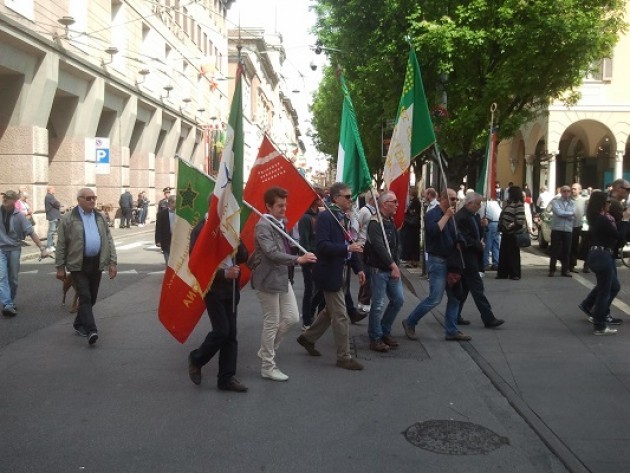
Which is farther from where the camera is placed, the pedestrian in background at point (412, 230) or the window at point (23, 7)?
the window at point (23, 7)

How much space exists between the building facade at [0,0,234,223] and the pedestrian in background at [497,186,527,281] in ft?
45.3

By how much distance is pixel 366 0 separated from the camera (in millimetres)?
18156

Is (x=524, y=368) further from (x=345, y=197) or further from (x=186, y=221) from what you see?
(x=186, y=221)

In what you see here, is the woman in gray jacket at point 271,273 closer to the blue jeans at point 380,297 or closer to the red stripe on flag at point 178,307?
the red stripe on flag at point 178,307

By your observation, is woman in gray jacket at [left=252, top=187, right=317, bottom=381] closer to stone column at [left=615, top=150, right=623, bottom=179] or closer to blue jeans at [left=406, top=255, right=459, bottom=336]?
blue jeans at [left=406, top=255, right=459, bottom=336]

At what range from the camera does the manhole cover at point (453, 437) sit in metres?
5.11

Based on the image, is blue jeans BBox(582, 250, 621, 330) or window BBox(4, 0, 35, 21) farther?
window BBox(4, 0, 35, 21)

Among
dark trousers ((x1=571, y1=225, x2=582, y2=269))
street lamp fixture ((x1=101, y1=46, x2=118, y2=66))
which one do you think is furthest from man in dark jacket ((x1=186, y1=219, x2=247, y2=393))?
street lamp fixture ((x1=101, y1=46, x2=118, y2=66))

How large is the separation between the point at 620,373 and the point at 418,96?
3757 mm

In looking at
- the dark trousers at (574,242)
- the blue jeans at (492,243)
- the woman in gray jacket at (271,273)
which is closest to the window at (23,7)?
the blue jeans at (492,243)

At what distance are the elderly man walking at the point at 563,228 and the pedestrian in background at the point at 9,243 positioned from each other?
9155 millimetres

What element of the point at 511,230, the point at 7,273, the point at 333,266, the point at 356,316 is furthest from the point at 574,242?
the point at 7,273

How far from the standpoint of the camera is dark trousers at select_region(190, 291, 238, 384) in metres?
6.46

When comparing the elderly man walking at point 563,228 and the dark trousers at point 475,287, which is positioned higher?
the elderly man walking at point 563,228
